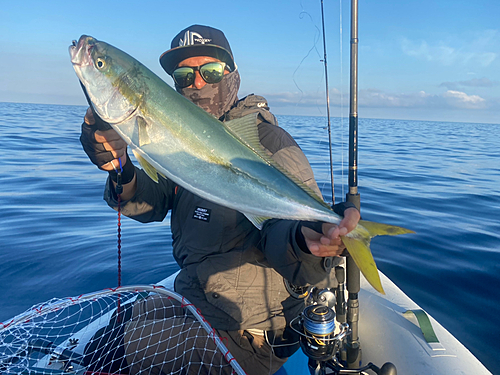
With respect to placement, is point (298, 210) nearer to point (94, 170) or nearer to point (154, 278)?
point (154, 278)

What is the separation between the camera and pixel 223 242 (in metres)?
2.73

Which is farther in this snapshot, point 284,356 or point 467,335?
point 467,335

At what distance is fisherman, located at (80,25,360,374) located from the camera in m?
2.37

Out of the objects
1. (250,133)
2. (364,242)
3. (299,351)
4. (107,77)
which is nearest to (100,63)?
(107,77)

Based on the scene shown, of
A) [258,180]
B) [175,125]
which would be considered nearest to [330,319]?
[258,180]

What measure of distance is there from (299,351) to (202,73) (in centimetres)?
286

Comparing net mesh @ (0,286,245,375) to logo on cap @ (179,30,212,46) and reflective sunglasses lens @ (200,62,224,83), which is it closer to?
reflective sunglasses lens @ (200,62,224,83)

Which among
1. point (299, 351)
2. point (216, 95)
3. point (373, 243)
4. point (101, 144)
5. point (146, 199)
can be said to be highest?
point (216, 95)

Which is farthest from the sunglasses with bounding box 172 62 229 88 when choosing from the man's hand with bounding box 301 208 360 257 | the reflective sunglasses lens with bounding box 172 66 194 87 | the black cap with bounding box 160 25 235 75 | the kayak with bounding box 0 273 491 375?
the kayak with bounding box 0 273 491 375

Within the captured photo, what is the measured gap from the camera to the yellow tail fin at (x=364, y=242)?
172 centimetres

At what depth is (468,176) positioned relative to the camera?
1362 centimetres

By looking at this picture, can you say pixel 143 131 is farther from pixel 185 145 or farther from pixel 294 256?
pixel 294 256

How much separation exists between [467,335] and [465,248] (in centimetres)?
266

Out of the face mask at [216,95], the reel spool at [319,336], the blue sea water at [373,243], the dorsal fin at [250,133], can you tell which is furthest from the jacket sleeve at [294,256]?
the blue sea water at [373,243]
